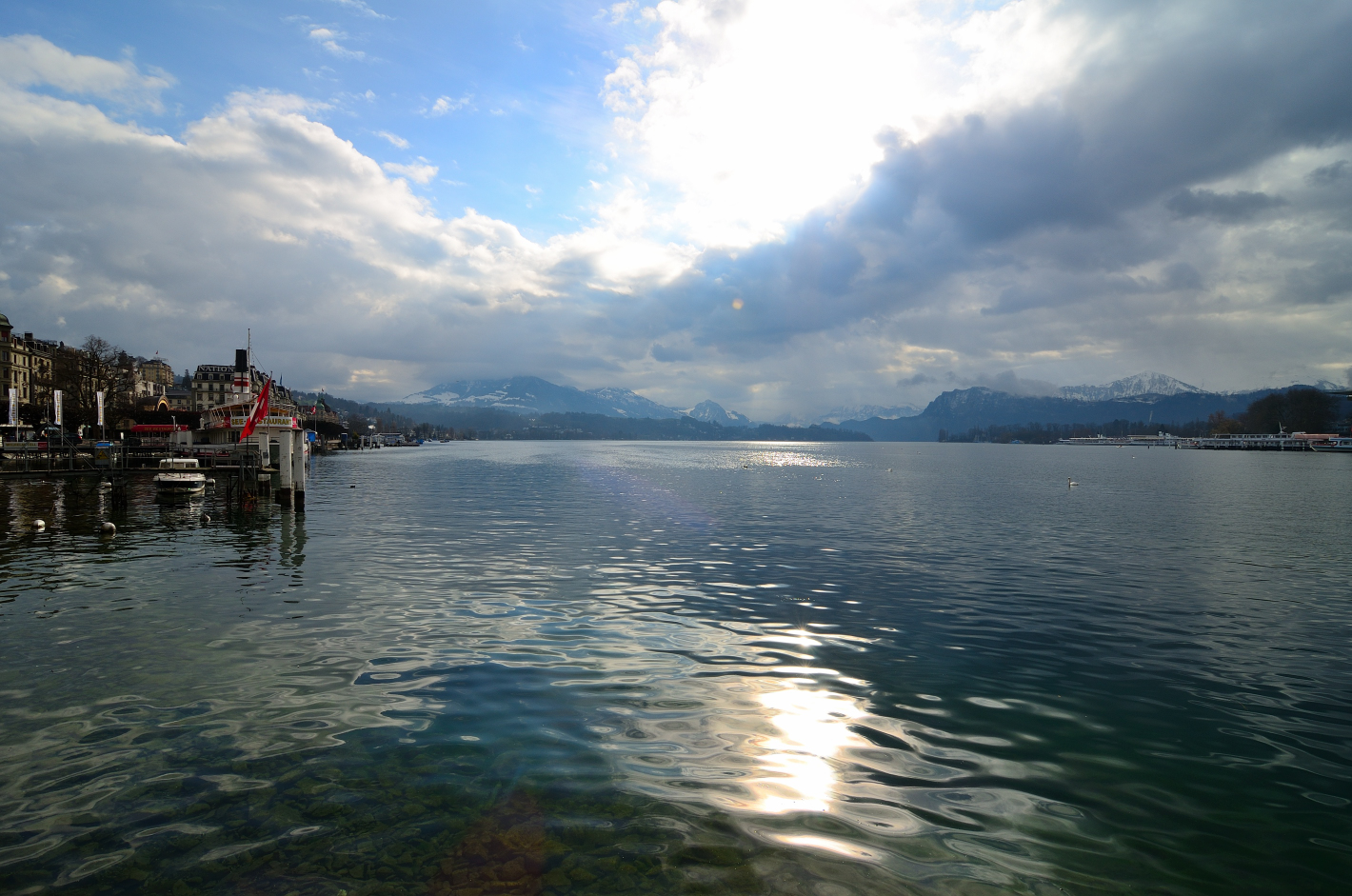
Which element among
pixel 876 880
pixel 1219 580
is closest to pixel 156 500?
pixel 876 880

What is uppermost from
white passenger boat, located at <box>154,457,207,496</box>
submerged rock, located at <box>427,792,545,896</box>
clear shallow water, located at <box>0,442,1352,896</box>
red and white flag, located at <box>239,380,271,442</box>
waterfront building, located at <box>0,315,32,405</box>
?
waterfront building, located at <box>0,315,32,405</box>

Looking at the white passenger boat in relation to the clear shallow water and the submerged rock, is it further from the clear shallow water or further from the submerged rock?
the submerged rock

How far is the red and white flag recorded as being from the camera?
170 ft

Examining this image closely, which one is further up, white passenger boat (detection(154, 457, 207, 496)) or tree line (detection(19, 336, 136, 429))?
tree line (detection(19, 336, 136, 429))

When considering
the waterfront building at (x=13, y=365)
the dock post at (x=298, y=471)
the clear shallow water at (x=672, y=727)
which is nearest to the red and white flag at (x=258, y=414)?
the dock post at (x=298, y=471)

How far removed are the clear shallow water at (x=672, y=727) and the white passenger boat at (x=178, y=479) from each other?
2755cm

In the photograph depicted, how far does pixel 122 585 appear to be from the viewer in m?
24.6

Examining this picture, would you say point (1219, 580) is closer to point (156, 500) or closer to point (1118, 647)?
point (1118, 647)

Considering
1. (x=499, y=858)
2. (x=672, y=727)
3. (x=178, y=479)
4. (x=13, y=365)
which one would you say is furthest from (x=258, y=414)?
(x=13, y=365)

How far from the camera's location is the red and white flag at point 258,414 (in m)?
51.7

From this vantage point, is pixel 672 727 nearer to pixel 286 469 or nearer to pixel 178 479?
pixel 286 469

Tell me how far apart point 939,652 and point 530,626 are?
36.5 ft

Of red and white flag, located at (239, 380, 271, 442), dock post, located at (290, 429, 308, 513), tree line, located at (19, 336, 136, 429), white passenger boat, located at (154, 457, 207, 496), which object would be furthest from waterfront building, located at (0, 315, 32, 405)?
dock post, located at (290, 429, 308, 513)

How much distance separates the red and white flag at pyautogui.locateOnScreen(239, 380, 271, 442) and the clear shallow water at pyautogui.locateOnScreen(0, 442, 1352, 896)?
23302 mm
